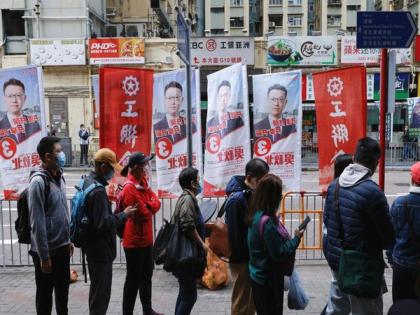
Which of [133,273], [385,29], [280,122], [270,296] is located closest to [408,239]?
[270,296]

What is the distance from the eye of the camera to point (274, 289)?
3.60 meters

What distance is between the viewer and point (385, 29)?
509cm

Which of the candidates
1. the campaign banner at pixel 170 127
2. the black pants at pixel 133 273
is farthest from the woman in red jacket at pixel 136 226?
the campaign banner at pixel 170 127

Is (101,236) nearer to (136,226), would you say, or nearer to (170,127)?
(136,226)

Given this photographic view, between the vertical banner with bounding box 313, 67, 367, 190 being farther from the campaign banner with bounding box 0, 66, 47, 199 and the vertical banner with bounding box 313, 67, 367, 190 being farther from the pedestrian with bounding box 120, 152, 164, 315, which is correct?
the campaign banner with bounding box 0, 66, 47, 199

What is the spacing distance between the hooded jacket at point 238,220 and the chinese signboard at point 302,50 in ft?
66.2

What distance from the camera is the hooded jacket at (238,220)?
13.0ft

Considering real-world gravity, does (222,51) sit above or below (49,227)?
above

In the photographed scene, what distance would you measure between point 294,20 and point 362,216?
6300 cm

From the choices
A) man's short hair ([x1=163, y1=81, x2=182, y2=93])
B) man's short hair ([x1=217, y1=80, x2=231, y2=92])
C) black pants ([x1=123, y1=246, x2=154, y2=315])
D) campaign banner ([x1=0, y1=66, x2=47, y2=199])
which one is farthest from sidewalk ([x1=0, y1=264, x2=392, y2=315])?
man's short hair ([x1=217, y1=80, x2=231, y2=92])

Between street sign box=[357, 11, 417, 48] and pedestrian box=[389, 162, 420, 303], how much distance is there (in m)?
1.78

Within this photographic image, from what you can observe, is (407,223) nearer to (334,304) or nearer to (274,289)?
(334,304)

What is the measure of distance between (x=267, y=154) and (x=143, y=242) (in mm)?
2700

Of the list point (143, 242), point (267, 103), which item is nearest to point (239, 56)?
point (267, 103)
